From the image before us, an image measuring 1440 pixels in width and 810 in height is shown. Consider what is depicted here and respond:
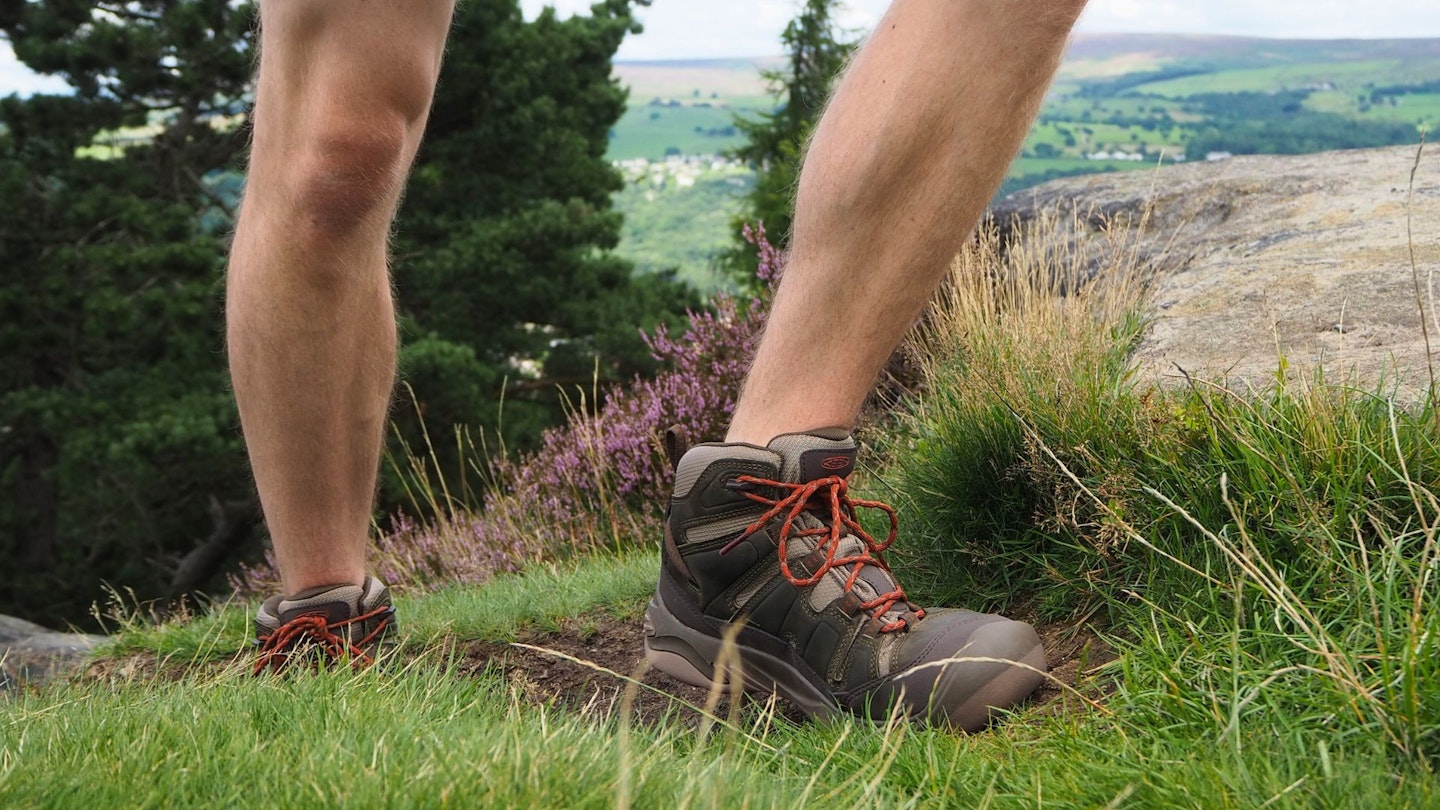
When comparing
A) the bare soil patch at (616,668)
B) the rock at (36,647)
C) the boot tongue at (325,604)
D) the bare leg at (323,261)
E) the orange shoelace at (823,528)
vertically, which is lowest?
the rock at (36,647)

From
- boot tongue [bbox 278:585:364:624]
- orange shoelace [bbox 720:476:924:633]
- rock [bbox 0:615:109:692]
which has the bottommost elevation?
rock [bbox 0:615:109:692]

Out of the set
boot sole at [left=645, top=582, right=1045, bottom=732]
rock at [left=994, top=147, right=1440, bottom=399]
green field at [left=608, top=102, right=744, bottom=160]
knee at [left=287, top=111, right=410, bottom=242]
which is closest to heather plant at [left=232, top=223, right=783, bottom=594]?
rock at [left=994, top=147, right=1440, bottom=399]

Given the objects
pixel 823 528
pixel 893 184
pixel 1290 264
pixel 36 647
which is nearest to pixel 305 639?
pixel 823 528

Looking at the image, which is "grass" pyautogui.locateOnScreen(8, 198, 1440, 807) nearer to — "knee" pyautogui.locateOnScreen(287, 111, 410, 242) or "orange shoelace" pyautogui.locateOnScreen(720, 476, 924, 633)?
"orange shoelace" pyautogui.locateOnScreen(720, 476, 924, 633)

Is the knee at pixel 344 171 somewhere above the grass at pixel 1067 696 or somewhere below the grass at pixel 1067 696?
above

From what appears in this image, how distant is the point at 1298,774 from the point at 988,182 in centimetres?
101

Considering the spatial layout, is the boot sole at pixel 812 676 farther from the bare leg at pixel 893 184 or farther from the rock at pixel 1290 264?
the rock at pixel 1290 264

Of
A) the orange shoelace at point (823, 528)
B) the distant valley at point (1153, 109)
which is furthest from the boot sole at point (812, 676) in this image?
the distant valley at point (1153, 109)

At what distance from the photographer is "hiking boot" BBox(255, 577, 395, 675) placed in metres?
2.03

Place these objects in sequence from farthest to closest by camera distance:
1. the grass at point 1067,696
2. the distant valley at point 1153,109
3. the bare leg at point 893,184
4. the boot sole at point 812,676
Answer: the distant valley at point 1153,109
the bare leg at point 893,184
the boot sole at point 812,676
the grass at point 1067,696

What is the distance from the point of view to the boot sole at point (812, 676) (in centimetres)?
165

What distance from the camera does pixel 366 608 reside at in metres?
2.15

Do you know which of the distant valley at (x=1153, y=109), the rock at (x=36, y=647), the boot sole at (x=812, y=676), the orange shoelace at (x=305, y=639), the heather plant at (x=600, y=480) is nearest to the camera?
the boot sole at (x=812, y=676)

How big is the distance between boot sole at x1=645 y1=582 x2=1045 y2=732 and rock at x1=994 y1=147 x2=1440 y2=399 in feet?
2.25
